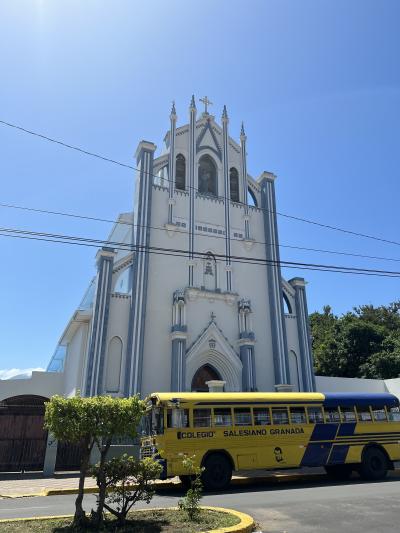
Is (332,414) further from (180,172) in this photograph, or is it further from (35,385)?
(180,172)

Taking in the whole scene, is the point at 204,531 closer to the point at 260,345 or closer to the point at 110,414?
the point at 110,414

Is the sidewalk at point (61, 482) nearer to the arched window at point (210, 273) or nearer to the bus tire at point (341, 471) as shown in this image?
the bus tire at point (341, 471)

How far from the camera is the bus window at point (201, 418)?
1298cm

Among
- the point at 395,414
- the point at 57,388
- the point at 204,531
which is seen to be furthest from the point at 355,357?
the point at 204,531

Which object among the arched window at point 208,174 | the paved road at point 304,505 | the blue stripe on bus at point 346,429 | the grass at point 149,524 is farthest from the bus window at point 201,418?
the arched window at point 208,174

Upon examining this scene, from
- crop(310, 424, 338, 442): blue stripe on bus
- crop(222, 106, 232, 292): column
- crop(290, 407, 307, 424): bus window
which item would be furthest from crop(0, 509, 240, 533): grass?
crop(222, 106, 232, 292): column

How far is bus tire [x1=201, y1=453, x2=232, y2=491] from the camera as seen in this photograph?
487 inches

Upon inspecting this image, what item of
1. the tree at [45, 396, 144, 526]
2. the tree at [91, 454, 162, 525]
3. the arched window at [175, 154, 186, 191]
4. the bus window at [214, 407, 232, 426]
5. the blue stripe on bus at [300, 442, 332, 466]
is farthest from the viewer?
the arched window at [175, 154, 186, 191]

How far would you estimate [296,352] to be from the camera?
24359mm

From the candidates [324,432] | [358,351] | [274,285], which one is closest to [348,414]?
[324,432]

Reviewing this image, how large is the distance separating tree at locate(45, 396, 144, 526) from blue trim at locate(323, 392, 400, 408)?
9.23 m

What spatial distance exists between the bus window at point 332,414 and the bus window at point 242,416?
277 cm

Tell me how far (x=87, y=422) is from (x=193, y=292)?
15.4 meters

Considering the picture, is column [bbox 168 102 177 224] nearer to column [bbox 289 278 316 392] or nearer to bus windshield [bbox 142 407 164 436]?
column [bbox 289 278 316 392]
